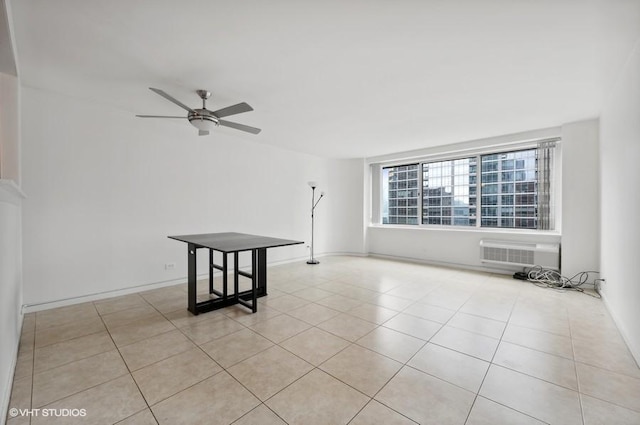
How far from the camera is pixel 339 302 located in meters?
3.55

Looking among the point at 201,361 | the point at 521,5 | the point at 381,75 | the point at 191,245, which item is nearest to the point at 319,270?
the point at 191,245

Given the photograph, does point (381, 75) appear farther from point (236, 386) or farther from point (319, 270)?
point (319, 270)

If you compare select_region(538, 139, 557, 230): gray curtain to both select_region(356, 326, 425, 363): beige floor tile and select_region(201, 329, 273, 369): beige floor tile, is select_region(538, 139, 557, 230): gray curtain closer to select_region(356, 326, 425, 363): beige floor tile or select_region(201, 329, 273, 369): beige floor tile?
select_region(356, 326, 425, 363): beige floor tile

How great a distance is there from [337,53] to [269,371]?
2691 millimetres

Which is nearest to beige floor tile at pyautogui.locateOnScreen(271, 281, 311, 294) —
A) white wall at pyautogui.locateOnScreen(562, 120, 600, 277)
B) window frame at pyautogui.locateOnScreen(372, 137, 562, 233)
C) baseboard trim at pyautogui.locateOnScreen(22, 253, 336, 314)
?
baseboard trim at pyautogui.locateOnScreen(22, 253, 336, 314)

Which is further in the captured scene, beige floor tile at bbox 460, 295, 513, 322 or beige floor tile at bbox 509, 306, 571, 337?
beige floor tile at bbox 460, 295, 513, 322

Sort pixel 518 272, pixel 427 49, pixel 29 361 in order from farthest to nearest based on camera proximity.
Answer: pixel 518 272
pixel 427 49
pixel 29 361

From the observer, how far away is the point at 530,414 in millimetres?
1607

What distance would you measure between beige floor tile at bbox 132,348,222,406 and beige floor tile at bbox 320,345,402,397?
3.00 ft

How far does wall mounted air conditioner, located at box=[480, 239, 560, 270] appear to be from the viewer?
175 inches

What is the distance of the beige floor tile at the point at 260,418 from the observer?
1.54 metres

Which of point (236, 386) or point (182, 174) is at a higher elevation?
point (182, 174)

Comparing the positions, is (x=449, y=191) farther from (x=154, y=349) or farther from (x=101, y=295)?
(x=101, y=295)

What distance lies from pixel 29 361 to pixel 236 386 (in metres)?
1.76
